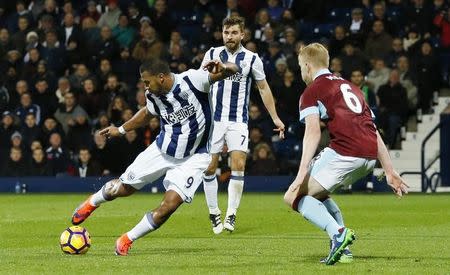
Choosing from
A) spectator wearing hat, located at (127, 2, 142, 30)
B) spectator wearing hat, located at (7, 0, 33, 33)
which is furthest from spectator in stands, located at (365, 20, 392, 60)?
spectator wearing hat, located at (7, 0, 33, 33)

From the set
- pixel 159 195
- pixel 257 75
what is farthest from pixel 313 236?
pixel 159 195

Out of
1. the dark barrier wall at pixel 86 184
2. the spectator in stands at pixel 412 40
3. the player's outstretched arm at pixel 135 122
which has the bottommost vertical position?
the dark barrier wall at pixel 86 184

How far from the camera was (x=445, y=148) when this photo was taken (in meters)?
23.3

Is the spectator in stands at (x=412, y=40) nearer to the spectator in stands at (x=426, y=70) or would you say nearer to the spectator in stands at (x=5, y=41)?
the spectator in stands at (x=426, y=70)

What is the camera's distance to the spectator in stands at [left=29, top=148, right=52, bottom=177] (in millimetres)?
23531

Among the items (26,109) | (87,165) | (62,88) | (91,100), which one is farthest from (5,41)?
(87,165)

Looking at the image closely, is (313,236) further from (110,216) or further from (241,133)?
(110,216)

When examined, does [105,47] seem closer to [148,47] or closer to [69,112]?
[148,47]

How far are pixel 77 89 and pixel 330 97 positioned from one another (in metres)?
15.3

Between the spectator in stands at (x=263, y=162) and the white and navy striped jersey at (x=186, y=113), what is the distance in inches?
432

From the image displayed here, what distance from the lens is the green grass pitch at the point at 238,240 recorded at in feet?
33.3

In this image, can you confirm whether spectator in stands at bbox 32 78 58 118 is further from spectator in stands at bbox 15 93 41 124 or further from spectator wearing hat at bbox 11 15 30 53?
spectator wearing hat at bbox 11 15 30 53

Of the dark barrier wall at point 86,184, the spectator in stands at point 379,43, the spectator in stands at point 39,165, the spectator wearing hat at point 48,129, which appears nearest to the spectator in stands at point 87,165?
the dark barrier wall at point 86,184

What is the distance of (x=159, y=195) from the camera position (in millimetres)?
22266
